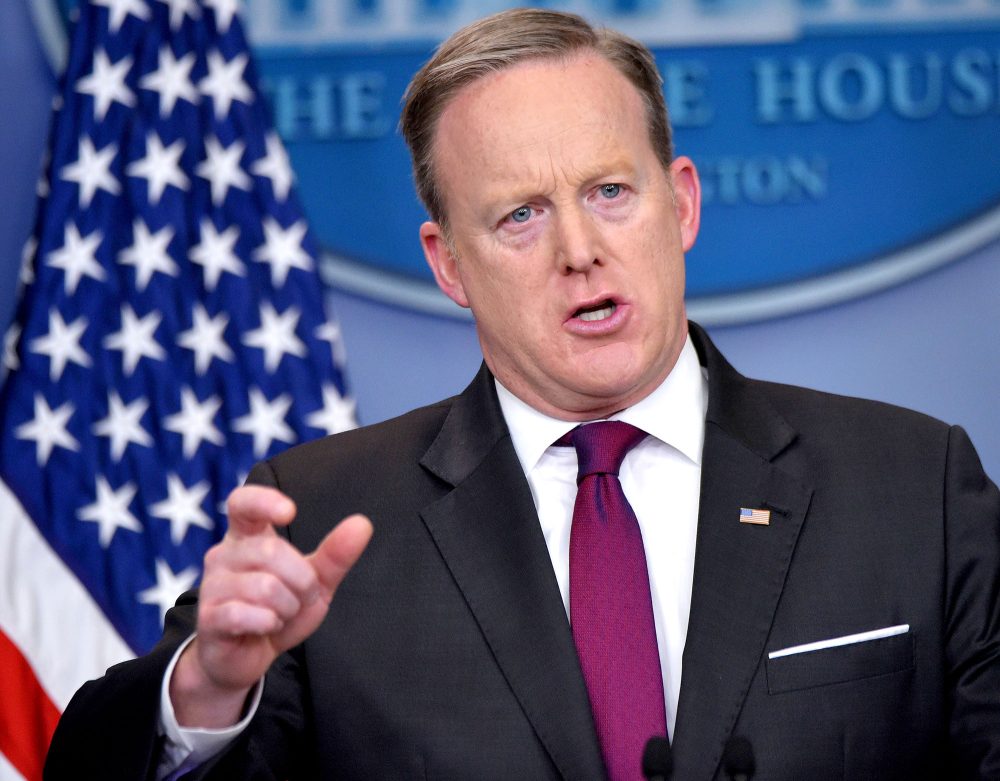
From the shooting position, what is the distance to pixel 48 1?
10.3ft

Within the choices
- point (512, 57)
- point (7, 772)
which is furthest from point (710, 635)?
point (7, 772)

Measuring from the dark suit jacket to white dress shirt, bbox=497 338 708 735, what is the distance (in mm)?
40

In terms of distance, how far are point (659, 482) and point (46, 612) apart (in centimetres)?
158

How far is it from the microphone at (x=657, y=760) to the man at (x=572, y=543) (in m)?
0.09

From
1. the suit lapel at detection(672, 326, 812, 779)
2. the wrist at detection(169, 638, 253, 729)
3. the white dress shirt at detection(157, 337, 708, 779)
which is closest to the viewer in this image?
the wrist at detection(169, 638, 253, 729)

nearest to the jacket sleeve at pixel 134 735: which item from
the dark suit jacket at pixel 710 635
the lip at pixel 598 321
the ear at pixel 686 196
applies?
the dark suit jacket at pixel 710 635

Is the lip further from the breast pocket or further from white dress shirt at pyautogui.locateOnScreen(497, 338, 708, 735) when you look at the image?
the breast pocket

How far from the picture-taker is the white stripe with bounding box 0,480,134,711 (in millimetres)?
2846

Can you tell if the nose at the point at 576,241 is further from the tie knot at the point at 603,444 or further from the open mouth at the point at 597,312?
the tie knot at the point at 603,444

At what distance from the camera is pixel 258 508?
1.33 meters

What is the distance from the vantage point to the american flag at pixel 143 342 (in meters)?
2.90

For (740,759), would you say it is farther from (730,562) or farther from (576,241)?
(576,241)

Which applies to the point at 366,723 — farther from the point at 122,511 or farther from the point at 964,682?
the point at 122,511

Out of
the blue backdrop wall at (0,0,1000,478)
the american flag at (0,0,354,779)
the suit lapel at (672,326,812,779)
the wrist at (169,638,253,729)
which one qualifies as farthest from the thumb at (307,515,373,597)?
the blue backdrop wall at (0,0,1000,478)
